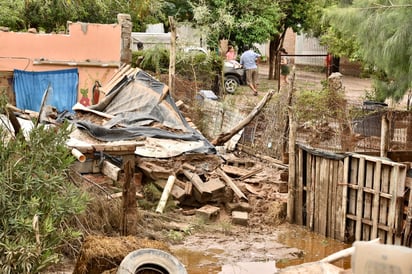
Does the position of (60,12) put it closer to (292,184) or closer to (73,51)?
(73,51)

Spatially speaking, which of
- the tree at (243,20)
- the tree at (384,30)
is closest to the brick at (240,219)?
the tree at (384,30)

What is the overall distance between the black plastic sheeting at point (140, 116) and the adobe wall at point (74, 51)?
252 centimetres

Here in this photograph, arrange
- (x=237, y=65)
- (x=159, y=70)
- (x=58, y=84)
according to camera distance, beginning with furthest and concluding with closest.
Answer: (x=237, y=65)
(x=159, y=70)
(x=58, y=84)

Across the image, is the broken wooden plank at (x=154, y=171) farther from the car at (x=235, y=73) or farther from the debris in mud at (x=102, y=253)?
the car at (x=235, y=73)

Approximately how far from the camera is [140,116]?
1553 centimetres

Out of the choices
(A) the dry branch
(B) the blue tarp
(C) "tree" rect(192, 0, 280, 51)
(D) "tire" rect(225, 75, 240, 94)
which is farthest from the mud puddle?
(C) "tree" rect(192, 0, 280, 51)

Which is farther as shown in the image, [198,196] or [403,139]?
[403,139]

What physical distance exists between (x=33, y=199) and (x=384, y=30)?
831 centimetres

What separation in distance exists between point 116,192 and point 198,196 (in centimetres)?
184

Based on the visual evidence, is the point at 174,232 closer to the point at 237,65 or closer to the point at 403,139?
the point at 403,139

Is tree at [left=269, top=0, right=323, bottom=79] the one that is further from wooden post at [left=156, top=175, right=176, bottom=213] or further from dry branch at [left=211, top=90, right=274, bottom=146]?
wooden post at [left=156, top=175, right=176, bottom=213]

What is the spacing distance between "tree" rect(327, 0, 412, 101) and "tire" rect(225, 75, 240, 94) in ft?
39.1

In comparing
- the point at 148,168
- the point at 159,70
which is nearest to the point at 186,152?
the point at 148,168

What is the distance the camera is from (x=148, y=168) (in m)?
13.6
